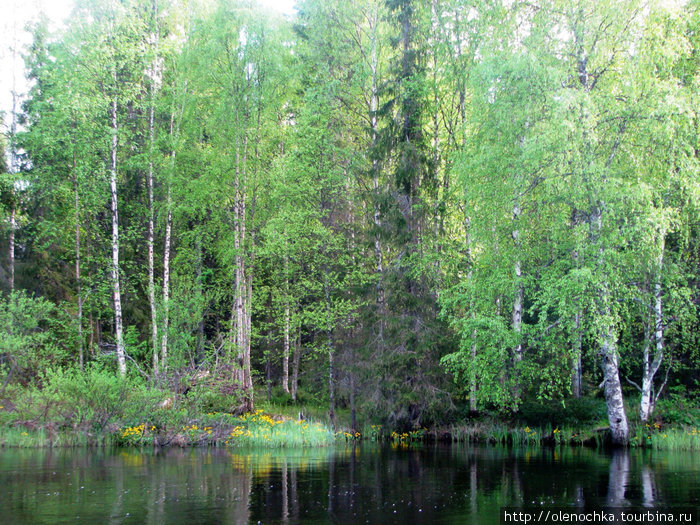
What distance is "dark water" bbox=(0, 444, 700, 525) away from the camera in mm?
7430

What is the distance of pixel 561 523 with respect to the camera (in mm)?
6863

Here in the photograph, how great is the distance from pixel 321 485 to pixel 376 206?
1271 cm

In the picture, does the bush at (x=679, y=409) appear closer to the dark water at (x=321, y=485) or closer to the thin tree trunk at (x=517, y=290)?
the dark water at (x=321, y=485)

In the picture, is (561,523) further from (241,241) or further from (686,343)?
(241,241)

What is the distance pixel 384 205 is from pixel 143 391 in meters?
9.98

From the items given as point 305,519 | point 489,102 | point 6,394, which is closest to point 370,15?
point 489,102

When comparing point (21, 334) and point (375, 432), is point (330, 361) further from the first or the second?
point (21, 334)

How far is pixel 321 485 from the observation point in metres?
9.77

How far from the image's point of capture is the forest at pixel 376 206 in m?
15.6

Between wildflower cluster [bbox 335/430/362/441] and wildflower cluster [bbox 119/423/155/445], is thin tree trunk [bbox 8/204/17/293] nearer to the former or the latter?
wildflower cluster [bbox 119/423/155/445]

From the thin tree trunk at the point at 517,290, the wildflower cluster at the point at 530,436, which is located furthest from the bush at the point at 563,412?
the thin tree trunk at the point at 517,290

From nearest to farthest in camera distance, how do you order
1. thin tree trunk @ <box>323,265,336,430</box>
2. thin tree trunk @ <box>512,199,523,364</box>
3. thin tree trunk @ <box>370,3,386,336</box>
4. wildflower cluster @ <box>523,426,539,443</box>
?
thin tree trunk @ <box>512,199,523,364</box> < wildflower cluster @ <box>523,426,539,443</box> < thin tree trunk @ <box>370,3,386,336</box> < thin tree trunk @ <box>323,265,336,430</box>

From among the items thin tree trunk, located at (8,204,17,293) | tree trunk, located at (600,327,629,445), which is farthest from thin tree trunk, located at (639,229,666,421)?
thin tree trunk, located at (8,204,17,293)

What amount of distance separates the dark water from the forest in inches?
124
